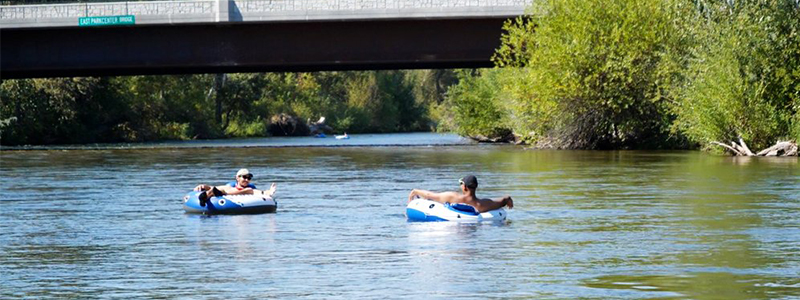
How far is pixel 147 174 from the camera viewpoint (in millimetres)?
42344

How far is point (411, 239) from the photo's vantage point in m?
21.7

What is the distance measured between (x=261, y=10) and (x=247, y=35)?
7.31 feet

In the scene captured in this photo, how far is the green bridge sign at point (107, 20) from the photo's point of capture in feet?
179

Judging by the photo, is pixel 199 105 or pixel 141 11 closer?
pixel 141 11

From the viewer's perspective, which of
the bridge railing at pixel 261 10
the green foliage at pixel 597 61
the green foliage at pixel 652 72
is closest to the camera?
the green foliage at pixel 652 72

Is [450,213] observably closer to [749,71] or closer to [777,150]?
[777,150]

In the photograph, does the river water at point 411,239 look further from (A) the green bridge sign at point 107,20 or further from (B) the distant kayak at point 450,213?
(A) the green bridge sign at point 107,20

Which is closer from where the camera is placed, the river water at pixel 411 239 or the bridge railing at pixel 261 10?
the river water at pixel 411 239

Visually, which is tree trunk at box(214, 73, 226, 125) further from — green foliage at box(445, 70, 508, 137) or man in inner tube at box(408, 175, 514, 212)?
man in inner tube at box(408, 175, 514, 212)

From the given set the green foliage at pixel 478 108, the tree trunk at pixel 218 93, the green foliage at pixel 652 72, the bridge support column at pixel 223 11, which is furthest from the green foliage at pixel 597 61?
the tree trunk at pixel 218 93

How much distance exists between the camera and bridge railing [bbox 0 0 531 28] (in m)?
53.7

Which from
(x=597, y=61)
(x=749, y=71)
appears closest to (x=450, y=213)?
(x=749, y=71)

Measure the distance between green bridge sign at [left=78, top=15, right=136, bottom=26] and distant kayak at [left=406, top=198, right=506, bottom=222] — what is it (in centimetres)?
3250

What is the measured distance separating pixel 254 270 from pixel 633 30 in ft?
119
